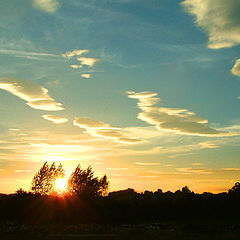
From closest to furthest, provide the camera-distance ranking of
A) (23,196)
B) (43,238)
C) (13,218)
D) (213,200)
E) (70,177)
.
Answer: (43,238) → (13,218) → (23,196) → (213,200) → (70,177)

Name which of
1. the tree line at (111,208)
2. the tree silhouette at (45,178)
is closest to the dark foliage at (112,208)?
the tree line at (111,208)

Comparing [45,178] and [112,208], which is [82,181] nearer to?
Result: [45,178]

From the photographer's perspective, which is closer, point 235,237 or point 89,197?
point 235,237

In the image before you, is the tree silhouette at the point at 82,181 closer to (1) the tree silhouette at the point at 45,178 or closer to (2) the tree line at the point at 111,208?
(1) the tree silhouette at the point at 45,178

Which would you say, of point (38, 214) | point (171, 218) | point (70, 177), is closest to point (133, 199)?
point (171, 218)

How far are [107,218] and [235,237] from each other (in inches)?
938

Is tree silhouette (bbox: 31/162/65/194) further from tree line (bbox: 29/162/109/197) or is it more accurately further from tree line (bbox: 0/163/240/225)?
tree line (bbox: 0/163/240/225)

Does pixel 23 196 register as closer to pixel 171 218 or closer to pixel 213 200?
pixel 171 218

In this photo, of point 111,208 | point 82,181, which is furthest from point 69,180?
point 111,208

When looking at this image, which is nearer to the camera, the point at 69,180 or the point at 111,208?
the point at 111,208

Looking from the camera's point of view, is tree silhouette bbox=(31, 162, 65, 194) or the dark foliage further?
tree silhouette bbox=(31, 162, 65, 194)

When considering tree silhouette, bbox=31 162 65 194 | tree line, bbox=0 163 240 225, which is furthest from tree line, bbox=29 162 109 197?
tree line, bbox=0 163 240 225

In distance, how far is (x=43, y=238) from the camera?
26047 mm

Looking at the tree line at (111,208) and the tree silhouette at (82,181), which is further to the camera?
the tree silhouette at (82,181)
